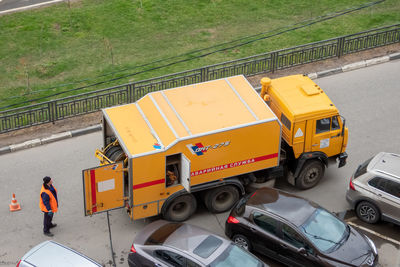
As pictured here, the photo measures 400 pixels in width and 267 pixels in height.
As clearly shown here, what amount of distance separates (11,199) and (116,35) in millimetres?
10580

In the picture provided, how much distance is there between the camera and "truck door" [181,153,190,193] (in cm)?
1383

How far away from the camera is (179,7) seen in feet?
87.1

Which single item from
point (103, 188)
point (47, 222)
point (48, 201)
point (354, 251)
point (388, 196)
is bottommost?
point (47, 222)

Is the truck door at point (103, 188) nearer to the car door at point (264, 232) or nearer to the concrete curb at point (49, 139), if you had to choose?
the car door at point (264, 232)

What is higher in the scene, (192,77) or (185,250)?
(192,77)

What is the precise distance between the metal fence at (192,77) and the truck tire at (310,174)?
19.2 ft

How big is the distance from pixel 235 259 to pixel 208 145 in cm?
288

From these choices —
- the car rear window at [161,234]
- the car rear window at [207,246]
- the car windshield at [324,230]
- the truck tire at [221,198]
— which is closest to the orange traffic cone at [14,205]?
the car rear window at [161,234]

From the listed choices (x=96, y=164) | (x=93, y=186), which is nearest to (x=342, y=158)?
(x=93, y=186)

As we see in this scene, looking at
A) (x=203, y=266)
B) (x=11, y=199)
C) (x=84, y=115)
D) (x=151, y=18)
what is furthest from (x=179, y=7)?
(x=203, y=266)

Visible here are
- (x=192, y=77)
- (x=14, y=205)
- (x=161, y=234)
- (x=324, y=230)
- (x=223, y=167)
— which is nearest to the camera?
(x=161, y=234)

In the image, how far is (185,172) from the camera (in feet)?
46.1

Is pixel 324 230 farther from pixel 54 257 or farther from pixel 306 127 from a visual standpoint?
pixel 54 257

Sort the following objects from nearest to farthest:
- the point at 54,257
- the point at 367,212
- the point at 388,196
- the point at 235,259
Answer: the point at 235,259, the point at 54,257, the point at 388,196, the point at 367,212
